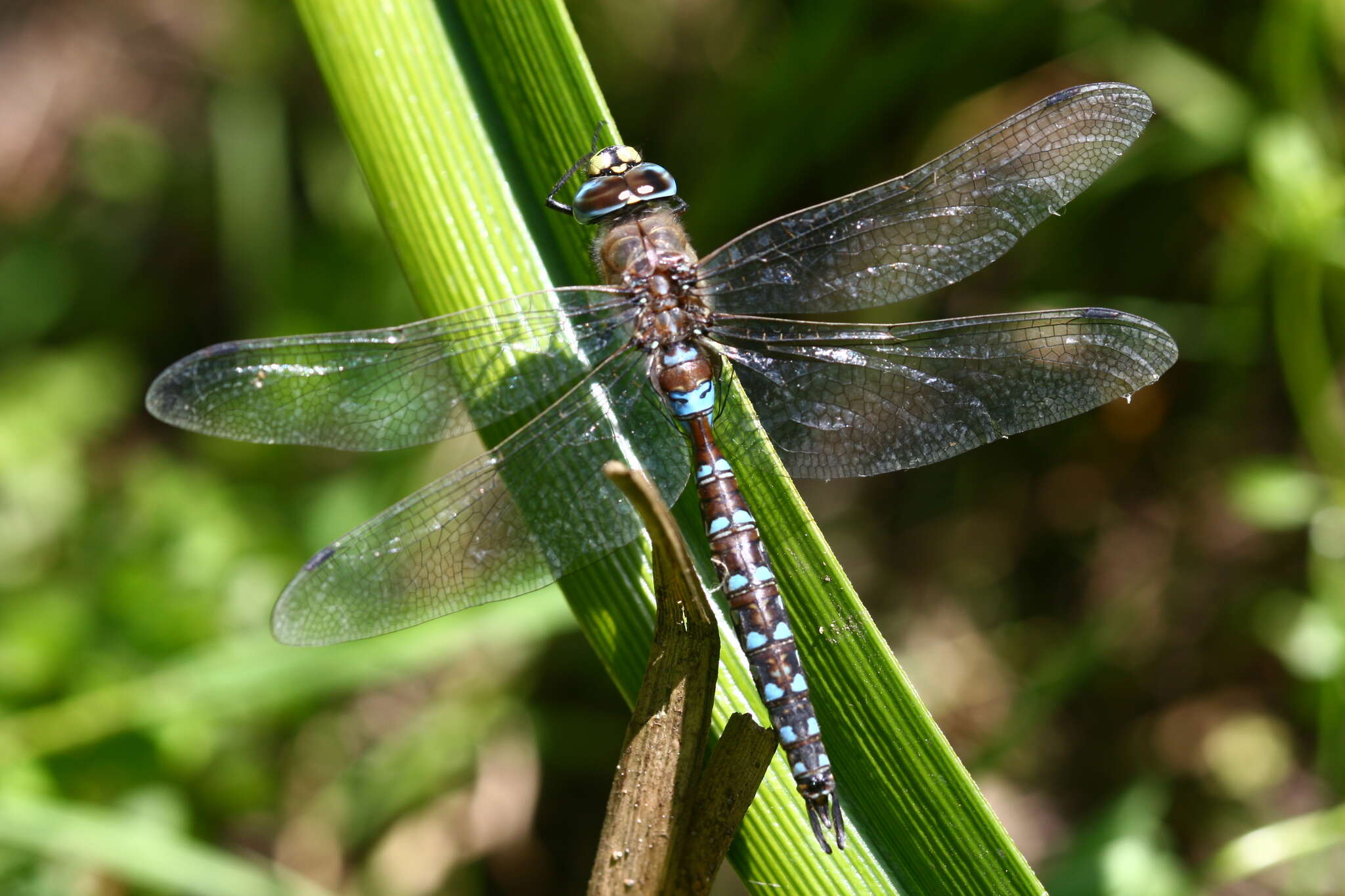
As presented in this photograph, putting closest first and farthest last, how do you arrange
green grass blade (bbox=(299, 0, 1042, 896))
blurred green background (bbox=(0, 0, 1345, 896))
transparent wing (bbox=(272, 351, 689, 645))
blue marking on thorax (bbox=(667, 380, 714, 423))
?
green grass blade (bbox=(299, 0, 1042, 896)) → transparent wing (bbox=(272, 351, 689, 645)) → blue marking on thorax (bbox=(667, 380, 714, 423)) → blurred green background (bbox=(0, 0, 1345, 896))

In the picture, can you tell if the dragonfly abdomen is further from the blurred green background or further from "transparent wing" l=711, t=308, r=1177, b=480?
the blurred green background

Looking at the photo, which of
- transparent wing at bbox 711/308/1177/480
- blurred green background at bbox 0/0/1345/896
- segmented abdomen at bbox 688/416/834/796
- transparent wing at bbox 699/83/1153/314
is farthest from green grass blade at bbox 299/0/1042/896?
blurred green background at bbox 0/0/1345/896

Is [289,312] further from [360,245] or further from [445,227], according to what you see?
[445,227]

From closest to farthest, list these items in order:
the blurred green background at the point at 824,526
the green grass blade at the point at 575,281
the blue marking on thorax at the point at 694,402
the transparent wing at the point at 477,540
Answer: the green grass blade at the point at 575,281
the transparent wing at the point at 477,540
the blue marking on thorax at the point at 694,402
the blurred green background at the point at 824,526

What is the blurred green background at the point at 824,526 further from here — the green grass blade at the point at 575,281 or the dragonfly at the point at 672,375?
the green grass blade at the point at 575,281

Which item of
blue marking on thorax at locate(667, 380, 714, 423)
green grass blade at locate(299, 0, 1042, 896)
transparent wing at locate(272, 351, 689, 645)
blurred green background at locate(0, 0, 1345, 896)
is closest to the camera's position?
green grass blade at locate(299, 0, 1042, 896)

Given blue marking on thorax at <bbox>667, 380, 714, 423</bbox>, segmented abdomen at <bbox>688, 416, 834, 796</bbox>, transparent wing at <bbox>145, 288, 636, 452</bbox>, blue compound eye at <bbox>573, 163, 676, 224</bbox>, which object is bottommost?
segmented abdomen at <bbox>688, 416, 834, 796</bbox>

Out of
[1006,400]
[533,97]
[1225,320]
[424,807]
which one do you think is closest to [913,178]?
[1006,400]

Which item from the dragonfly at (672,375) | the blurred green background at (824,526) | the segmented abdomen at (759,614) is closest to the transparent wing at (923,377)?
the dragonfly at (672,375)
